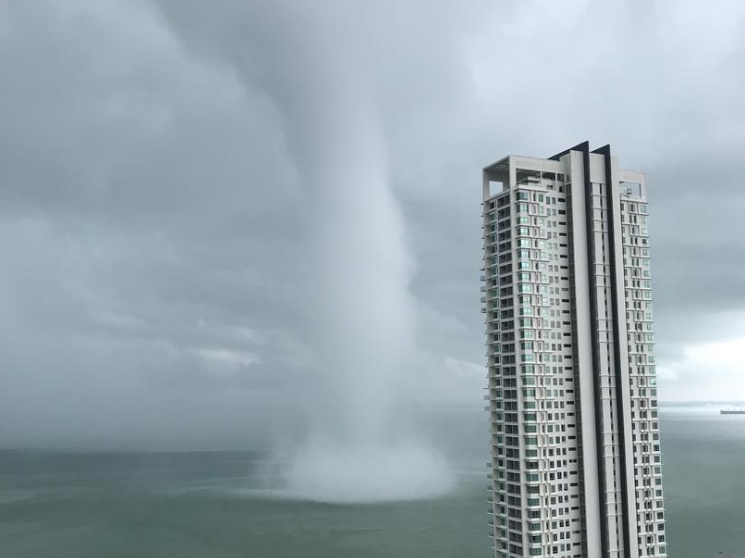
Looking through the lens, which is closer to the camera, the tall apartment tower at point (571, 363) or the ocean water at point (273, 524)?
the tall apartment tower at point (571, 363)

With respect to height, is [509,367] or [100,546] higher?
[509,367]

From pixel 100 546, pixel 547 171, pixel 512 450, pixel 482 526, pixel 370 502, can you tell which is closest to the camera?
pixel 512 450

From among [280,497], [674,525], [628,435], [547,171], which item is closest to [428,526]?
[674,525]

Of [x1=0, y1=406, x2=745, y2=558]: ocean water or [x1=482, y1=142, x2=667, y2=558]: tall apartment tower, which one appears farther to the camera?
[x1=0, y1=406, x2=745, y2=558]: ocean water

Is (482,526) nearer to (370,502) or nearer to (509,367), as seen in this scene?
(370,502)

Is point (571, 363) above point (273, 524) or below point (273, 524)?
above

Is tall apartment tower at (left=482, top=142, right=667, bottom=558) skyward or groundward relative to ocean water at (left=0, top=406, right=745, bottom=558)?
skyward

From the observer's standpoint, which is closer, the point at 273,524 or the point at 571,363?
the point at 571,363

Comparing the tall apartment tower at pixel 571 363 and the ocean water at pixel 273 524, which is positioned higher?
the tall apartment tower at pixel 571 363
